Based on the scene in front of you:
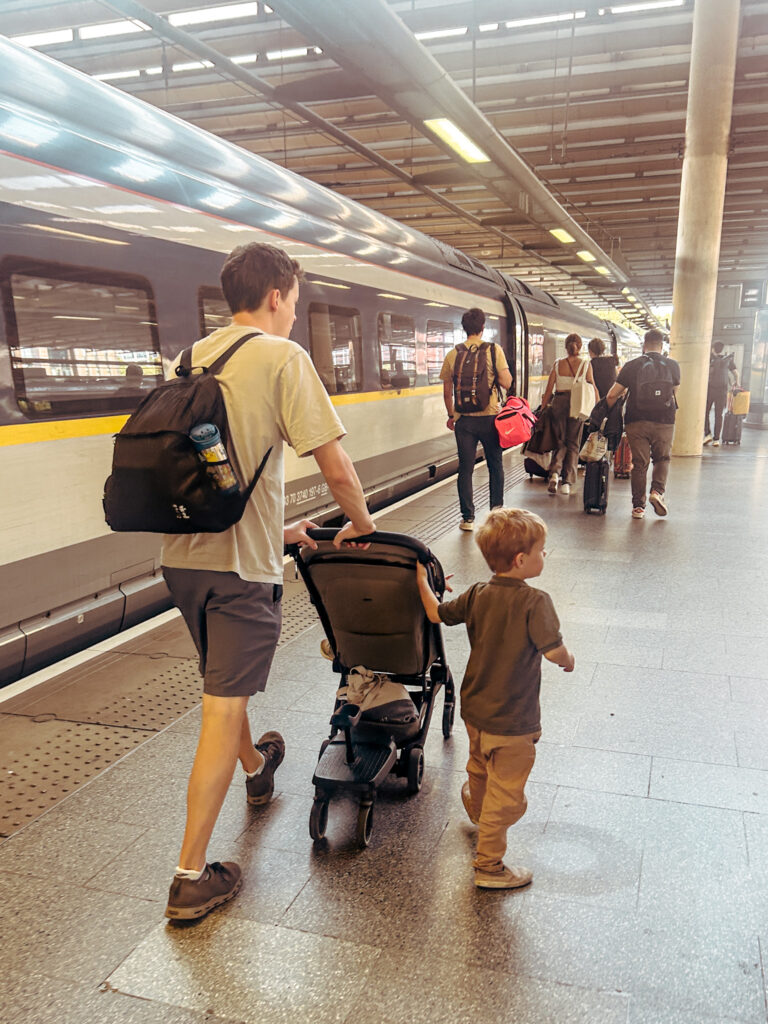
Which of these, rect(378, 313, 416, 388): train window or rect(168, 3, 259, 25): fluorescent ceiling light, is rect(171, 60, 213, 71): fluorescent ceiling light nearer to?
rect(168, 3, 259, 25): fluorescent ceiling light

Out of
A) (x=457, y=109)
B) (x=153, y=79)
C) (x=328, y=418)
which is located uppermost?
(x=153, y=79)

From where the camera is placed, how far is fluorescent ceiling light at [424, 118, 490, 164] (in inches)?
286

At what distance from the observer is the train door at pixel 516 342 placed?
1198 centimetres

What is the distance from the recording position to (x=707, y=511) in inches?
283

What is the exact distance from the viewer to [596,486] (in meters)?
7.00

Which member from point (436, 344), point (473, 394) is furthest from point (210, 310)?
point (436, 344)

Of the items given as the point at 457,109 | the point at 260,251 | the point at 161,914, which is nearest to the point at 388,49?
the point at 457,109

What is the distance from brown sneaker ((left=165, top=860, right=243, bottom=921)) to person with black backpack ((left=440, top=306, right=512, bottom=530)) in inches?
174

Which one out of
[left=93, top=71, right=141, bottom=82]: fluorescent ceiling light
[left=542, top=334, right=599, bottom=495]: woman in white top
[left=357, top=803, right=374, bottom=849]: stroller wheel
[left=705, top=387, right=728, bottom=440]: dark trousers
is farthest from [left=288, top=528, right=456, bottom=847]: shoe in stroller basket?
[left=705, top=387, right=728, bottom=440]: dark trousers

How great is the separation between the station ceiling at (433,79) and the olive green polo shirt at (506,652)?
176 inches

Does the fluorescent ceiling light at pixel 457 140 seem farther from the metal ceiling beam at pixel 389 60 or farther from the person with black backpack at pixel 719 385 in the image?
the person with black backpack at pixel 719 385

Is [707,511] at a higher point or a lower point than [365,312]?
lower

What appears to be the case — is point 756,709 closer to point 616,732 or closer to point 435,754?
point 616,732

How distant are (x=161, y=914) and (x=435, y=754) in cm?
115
